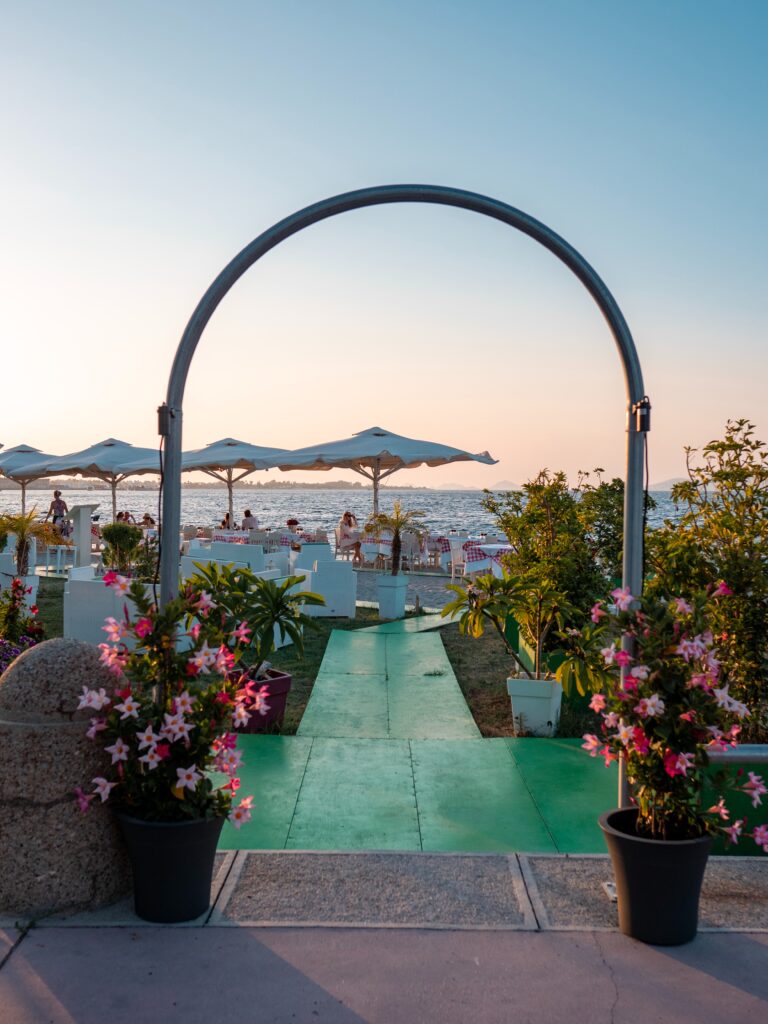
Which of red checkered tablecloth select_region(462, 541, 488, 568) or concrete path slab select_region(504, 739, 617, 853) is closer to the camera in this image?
concrete path slab select_region(504, 739, 617, 853)

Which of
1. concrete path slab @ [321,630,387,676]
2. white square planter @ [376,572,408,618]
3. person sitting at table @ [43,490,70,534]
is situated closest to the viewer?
concrete path slab @ [321,630,387,676]

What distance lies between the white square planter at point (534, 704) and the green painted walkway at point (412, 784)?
195 mm

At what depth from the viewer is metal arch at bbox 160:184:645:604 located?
137 inches

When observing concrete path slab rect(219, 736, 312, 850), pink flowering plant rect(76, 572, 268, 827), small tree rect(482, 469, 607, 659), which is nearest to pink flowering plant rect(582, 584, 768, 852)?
pink flowering plant rect(76, 572, 268, 827)

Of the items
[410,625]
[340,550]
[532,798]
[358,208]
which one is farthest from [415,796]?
[340,550]

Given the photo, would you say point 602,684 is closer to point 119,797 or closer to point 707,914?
point 707,914

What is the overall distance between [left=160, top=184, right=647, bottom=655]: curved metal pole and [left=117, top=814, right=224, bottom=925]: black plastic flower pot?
0.94 m

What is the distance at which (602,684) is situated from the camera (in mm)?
5352

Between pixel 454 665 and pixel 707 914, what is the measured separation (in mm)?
5228

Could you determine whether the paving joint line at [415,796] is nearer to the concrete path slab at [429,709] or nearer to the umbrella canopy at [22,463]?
the concrete path slab at [429,709]

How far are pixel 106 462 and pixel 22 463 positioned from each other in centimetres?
313

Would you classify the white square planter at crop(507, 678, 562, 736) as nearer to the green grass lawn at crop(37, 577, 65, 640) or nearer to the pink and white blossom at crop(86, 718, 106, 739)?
the pink and white blossom at crop(86, 718, 106, 739)

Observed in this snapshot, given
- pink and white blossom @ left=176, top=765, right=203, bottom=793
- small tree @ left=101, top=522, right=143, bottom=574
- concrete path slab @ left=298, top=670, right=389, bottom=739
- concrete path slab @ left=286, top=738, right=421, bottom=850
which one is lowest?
Result: concrete path slab @ left=298, top=670, right=389, bottom=739

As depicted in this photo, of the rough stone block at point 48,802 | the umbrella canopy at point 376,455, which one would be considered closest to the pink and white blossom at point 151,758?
the rough stone block at point 48,802
